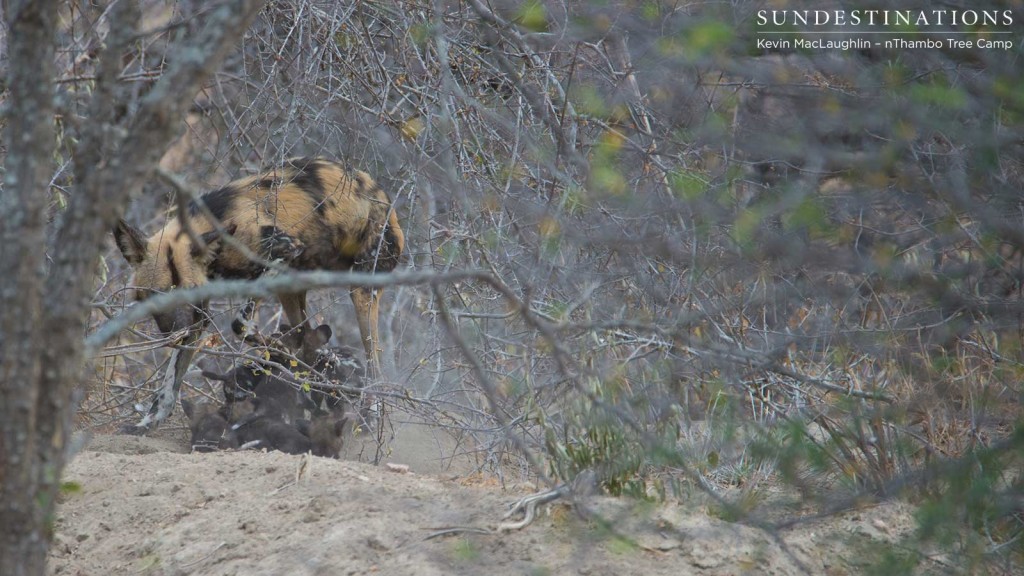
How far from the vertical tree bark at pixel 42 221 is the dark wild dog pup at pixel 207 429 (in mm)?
3450

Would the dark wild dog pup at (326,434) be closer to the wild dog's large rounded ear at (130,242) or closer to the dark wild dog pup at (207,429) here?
the dark wild dog pup at (207,429)

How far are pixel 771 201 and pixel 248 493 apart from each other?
1.96 m

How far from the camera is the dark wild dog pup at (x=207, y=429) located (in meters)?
5.27

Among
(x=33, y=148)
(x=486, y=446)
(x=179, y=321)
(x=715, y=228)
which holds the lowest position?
(x=486, y=446)

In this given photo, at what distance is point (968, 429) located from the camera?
370 centimetres

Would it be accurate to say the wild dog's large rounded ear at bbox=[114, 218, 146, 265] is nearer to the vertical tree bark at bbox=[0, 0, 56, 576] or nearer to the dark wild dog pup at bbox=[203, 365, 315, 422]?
the dark wild dog pup at bbox=[203, 365, 315, 422]

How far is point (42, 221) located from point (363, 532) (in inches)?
58.9

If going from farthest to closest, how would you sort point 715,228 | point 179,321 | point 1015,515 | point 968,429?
point 179,321 → point 715,228 → point 968,429 → point 1015,515

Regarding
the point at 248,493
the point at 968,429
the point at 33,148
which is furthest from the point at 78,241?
the point at 968,429

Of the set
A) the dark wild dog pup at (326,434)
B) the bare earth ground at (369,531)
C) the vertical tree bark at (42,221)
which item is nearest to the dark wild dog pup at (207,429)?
the dark wild dog pup at (326,434)

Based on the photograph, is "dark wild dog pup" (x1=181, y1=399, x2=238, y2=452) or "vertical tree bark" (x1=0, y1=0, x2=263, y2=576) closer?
"vertical tree bark" (x1=0, y1=0, x2=263, y2=576)

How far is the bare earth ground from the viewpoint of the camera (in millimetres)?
2826

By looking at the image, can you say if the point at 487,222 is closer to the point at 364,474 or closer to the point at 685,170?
the point at 685,170

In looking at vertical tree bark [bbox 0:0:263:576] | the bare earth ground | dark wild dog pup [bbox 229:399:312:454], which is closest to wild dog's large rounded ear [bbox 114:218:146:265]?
dark wild dog pup [bbox 229:399:312:454]
